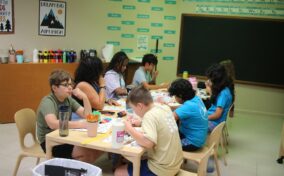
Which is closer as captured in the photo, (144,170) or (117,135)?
(117,135)

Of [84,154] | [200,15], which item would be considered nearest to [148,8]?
[200,15]

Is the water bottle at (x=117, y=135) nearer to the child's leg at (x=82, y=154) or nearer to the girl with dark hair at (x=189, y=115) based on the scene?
the child's leg at (x=82, y=154)

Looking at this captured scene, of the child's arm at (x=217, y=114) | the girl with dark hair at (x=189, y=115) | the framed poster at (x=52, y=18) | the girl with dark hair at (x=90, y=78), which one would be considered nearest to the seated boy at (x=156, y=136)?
the girl with dark hair at (x=189, y=115)

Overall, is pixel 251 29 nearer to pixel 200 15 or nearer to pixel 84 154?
pixel 200 15

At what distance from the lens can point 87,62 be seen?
126 inches

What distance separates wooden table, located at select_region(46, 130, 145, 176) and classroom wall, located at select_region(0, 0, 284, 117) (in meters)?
3.22

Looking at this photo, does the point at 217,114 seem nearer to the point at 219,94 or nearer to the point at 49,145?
the point at 219,94

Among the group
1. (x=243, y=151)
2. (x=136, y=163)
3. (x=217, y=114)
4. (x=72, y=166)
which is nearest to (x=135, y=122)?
(x=136, y=163)

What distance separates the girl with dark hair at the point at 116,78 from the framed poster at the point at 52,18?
1704 mm

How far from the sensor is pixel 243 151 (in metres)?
4.48

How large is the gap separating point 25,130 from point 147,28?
13.5 ft

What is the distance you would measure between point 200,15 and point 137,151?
4.83 metres

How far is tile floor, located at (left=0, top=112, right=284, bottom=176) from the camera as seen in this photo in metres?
3.58

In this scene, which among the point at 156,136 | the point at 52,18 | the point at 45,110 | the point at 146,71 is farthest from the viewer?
the point at 52,18
